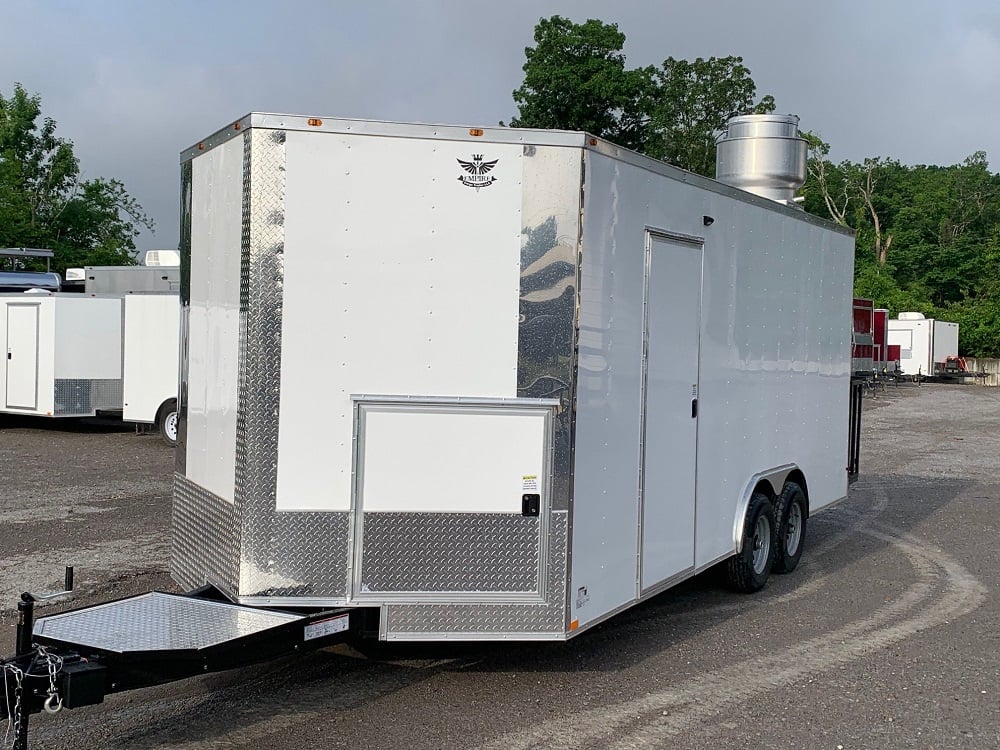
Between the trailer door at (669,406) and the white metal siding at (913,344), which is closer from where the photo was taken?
the trailer door at (669,406)

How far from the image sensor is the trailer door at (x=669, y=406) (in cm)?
591

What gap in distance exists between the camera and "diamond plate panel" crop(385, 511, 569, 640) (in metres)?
5.04

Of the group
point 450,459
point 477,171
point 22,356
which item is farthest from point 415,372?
point 22,356

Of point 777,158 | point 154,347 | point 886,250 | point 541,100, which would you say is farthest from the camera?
point 886,250

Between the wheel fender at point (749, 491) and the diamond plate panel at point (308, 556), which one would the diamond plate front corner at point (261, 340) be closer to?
the diamond plate panel at point (308, 556)

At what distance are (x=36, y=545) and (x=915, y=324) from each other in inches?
1559

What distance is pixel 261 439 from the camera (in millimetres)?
4988

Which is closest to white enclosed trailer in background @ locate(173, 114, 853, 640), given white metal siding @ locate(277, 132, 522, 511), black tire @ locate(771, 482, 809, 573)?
white metal siding @ locate(277, 132, 522, 511)

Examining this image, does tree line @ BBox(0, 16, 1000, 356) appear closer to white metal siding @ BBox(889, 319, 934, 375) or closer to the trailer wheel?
white metal siding @ BBox(889, 319, 934, 375)

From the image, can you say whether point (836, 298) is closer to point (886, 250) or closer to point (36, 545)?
point (36, 545)

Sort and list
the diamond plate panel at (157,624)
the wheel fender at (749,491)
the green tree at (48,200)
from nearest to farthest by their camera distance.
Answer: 1. the diamond plate panel at (157,624)
2. the wheel fender at (749,491)
3. the green tree at (48,200)

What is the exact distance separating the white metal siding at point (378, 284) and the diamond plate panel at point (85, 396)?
1347 cm

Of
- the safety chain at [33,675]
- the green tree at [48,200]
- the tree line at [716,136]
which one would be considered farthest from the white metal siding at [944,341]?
the safety chain at [33,675]

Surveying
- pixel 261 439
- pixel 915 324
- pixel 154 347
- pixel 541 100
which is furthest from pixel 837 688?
pixel 541 100
